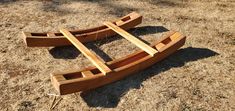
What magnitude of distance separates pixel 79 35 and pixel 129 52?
2.62ft

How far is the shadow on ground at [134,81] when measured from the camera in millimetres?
3869

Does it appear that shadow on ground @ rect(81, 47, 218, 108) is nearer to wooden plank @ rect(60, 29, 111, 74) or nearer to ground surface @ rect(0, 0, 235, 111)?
ground surface @ rect(0, 0, 235, 111)

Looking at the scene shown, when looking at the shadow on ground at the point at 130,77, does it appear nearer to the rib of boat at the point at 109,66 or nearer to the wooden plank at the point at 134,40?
the rib of boat at the point at 109,66

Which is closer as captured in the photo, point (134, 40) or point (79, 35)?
point (134, 40)

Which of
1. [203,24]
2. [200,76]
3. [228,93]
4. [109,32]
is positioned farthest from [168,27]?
[228,93]

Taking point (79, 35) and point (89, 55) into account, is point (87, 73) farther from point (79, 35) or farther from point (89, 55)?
point (79, 35)

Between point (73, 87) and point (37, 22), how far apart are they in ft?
8.44

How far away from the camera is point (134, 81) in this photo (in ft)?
13.8

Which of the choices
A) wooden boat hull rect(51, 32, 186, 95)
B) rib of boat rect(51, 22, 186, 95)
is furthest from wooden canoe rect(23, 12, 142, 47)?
wooden boat hull rect(51, 32, 186, 95)

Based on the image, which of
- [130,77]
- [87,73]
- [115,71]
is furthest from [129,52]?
[87,73]

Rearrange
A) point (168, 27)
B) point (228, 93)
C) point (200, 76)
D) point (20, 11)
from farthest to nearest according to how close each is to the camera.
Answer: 1. point (20, 11)
2. point (168, 27)
3. point (200, 76)
4. point (228, 93)

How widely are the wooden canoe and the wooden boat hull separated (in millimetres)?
846

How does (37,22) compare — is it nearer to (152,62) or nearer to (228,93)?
(152,62)

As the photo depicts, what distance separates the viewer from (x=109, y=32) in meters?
5.26
